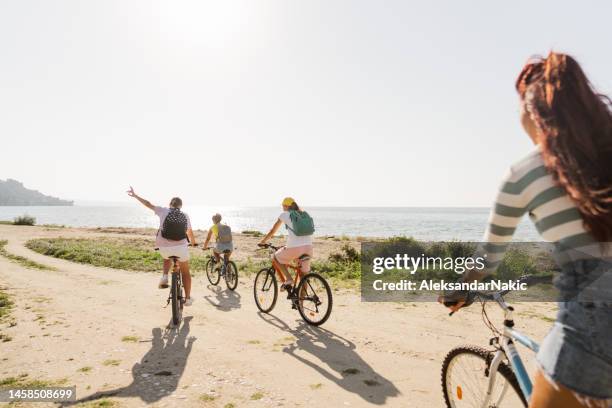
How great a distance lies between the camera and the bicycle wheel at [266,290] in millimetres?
9523

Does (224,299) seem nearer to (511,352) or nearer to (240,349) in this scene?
(240,349)

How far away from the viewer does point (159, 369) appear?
6.11m

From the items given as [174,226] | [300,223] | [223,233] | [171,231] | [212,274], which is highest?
[300,223]

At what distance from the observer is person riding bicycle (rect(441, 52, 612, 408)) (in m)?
1.77

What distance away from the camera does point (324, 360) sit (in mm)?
6508

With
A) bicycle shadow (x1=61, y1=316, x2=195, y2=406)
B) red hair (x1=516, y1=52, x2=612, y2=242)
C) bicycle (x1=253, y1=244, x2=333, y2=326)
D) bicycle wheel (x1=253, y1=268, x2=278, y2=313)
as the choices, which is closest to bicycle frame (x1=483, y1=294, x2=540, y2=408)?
red hair (x1=516, y1=52, x2=612, y2=242)

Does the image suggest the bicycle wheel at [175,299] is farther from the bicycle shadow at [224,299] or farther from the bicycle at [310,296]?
the bicycle at [310,296]

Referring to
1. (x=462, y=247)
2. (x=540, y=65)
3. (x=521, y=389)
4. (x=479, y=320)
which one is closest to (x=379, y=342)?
(x=479, y=320)

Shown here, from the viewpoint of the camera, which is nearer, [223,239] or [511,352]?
[511,352]

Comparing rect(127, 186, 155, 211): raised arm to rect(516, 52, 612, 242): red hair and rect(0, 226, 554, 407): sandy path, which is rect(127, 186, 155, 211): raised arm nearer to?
rect(0, 226, 554, 407): sandy path

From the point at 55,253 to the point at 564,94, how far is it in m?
24.8

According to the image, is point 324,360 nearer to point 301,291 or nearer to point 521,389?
point 301,291

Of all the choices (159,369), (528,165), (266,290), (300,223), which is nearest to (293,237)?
(300,223)

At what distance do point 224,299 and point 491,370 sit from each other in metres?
8.96
